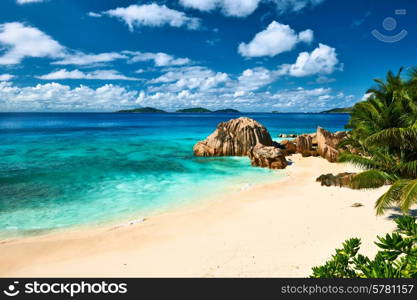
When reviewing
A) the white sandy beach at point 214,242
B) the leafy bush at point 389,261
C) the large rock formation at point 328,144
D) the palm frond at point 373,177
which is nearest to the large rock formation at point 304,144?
the large rock formation at point 328,144

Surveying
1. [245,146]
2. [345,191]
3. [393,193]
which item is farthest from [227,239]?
[245,146]

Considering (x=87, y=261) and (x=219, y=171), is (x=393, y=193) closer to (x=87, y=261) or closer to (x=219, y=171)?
(x=87, y=261)

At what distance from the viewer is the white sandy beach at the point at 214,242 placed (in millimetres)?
8359

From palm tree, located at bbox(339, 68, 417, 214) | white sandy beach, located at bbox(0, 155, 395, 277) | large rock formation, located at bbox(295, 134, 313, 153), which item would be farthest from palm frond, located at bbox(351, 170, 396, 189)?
large rock formation, located at bbox(295, 134, 313, 153)

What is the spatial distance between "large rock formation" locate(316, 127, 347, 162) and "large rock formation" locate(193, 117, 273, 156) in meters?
6.17

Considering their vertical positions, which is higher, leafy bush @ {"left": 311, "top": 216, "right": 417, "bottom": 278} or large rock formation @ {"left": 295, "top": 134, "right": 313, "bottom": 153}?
large rock formation @ {"left": 295, "top": 134, "right": 313, "bottom": 153}

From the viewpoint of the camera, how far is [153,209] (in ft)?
49.2

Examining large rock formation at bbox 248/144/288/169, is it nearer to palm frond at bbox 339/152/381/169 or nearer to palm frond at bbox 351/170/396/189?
palm frond at bbox 339/152/381/169

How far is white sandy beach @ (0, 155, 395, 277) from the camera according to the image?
836 centimetres

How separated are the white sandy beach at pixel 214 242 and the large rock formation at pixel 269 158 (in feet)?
31.8

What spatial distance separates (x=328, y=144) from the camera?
29344mm

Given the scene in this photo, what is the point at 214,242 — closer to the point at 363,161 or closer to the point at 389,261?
the point at 389,261

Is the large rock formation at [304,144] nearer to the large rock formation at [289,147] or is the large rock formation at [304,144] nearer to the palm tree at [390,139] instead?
the large rock formation at [289,147]

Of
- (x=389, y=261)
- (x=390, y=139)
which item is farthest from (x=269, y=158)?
(x=389, y=261)
